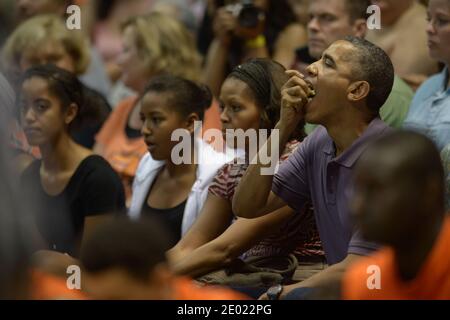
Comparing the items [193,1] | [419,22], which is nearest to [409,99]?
[419,22]

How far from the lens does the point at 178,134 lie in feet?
16.1

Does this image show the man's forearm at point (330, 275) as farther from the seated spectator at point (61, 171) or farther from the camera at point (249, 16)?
the camera at point (249, 16)

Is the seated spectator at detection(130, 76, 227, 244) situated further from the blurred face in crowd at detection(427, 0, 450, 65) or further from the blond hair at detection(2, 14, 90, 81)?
the blond hair at detection(2, 14, 90, 81)

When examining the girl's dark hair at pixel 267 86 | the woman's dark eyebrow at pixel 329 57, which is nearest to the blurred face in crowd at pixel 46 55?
the girl's dark hair at pixel 267 86

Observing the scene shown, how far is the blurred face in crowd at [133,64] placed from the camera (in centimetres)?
599

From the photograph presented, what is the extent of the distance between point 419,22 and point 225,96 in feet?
4.04

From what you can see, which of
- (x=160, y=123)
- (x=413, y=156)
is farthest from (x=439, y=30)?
(x=413, y=156)

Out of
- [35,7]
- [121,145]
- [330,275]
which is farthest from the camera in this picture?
[35,7]

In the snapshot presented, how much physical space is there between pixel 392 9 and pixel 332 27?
14.3 inches

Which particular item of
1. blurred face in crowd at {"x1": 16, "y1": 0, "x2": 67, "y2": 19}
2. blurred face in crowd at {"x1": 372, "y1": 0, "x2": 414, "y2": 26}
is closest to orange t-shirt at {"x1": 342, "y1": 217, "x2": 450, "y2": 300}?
blurred face in crowd at {"x1": 372, "y1": 0, "x2": 414, "y2": 26}

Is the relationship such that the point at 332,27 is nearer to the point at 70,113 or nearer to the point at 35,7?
the point at 70,113

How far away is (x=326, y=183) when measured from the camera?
3.88 m

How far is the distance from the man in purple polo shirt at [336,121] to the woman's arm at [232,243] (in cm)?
17

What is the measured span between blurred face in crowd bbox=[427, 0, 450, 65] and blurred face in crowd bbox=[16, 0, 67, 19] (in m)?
2.74
